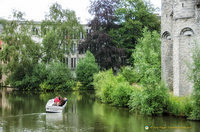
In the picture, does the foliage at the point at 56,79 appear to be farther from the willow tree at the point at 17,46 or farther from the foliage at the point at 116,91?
the foliage at the point at 116,91

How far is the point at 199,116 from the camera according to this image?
1841 centimetres

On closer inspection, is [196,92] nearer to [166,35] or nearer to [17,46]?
[166,35]

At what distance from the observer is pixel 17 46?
40.5 meters

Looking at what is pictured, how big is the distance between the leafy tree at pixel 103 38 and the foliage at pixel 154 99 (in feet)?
81.5

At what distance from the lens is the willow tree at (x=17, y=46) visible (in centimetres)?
3988

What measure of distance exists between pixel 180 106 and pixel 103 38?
88.7 ft

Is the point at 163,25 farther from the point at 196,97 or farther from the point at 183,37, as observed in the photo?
the point at 196,97

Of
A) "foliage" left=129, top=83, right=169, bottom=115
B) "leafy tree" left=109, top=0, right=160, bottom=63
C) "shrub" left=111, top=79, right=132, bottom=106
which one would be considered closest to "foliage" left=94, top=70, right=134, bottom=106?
"shrub" left=111, top=79, right=132, bottom=106

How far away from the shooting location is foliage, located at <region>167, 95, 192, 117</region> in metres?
19.3

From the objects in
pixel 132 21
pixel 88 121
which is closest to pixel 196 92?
pixel 88 121

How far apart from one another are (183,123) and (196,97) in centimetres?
178

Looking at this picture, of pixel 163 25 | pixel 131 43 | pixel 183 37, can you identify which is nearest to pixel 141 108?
pixel 183 37

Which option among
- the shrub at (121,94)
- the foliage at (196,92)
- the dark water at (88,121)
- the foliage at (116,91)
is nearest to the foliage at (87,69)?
the foliage at (116,91)

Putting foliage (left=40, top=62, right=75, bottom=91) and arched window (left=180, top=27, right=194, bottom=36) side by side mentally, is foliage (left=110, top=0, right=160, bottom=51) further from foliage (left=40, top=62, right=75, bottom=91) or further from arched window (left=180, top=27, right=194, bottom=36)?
arched window (left=180, top=27, right=194, bottom=36)
